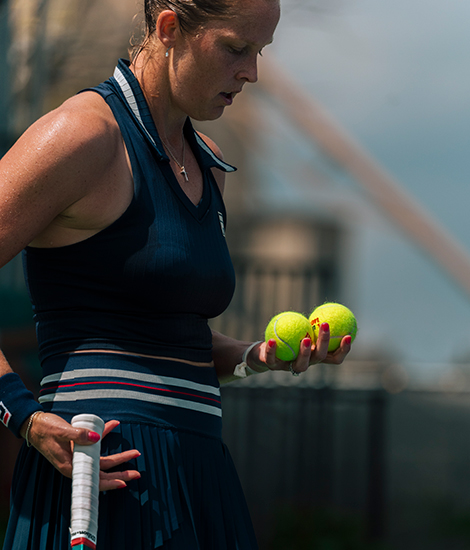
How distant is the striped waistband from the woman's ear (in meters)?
0.72

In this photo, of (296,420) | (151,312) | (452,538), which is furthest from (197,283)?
(452,538)

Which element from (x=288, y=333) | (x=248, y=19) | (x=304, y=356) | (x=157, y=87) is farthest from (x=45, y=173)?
(x=288, y=333)

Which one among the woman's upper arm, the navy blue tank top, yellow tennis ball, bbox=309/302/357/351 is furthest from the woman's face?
yellow tennis ball, bbox=309/302/357/351

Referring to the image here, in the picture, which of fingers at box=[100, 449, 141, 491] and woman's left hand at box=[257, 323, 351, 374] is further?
woman's left hand at box=[257, 323, 351, 374]

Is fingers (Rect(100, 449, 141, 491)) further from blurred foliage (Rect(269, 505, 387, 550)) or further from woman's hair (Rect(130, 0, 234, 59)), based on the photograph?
blurred foliage (Rect(269, 505, 387, 550))

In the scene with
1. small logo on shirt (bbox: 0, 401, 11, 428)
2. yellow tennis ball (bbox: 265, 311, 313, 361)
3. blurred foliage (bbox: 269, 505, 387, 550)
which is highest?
yellow tennis ball (bbox: 265, 311, 313, 361)

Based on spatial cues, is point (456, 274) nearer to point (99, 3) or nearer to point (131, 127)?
point (99, 3)

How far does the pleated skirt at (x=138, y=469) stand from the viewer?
55.4 inches

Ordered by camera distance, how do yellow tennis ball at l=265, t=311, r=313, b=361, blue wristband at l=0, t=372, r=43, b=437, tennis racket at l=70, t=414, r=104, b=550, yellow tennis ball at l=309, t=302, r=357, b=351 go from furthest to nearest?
yellow tennis ball at l=309, t=302, r=357, b=351
yellow tennis ball at l=265, t=311, r=313, b=361
blue wristband at l=0, t=372, r=43, b=437
tennis racket at l=70, t=414, r=104, b=550

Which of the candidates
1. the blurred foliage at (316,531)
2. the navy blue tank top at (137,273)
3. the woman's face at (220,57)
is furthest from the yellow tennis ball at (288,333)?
the blurred foliage at (316,531)

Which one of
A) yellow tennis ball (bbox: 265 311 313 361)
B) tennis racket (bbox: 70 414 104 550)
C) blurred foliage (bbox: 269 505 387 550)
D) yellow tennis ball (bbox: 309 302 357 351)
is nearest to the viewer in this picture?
tennis racket (bbox: 70 414 104 550)

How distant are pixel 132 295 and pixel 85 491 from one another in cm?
40

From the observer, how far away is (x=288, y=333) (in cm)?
190

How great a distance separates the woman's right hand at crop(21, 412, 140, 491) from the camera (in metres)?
1.33
